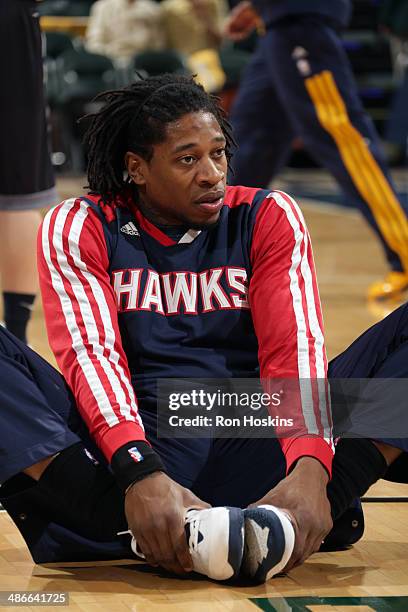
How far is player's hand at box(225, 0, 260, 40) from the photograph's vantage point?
5.11 metres

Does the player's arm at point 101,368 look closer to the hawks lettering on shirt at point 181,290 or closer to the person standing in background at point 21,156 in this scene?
the hawks lettering on shirt at point 181,290

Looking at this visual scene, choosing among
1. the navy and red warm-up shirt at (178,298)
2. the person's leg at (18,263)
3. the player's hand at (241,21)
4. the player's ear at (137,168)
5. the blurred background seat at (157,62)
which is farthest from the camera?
the blurred background seat at (157,62)

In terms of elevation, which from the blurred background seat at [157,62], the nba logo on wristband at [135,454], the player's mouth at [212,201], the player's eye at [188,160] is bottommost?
the blurred background seat at [157,62]

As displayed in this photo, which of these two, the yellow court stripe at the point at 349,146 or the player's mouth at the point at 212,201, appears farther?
the yellow court stripe at the point at 349,146

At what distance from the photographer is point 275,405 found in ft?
7.64

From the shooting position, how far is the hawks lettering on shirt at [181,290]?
2439mm

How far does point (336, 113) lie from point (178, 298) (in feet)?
8.82

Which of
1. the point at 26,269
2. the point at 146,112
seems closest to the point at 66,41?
the point at 26,269

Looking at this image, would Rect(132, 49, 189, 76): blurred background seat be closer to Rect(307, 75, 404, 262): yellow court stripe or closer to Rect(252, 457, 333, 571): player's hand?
Rect(307, 75, 404, 262): yellow court stripe

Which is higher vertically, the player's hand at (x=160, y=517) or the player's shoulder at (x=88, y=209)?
the player's shoulder at (x=88, y=209)

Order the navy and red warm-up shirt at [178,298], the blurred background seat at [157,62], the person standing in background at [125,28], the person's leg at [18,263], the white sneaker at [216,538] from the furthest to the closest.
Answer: the person standing in background at [125,28] < the blurred background seat at [157,62] < the person's leg at [18,263] < the navy and red warm-up shirt at [178,298] < the white sneaker at [216,538]

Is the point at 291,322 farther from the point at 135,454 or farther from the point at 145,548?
the point at 145,548

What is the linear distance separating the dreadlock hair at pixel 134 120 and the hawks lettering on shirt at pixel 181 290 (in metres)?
0.21

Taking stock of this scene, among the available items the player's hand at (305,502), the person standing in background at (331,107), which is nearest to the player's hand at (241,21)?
the person standing in background at (331,107)
